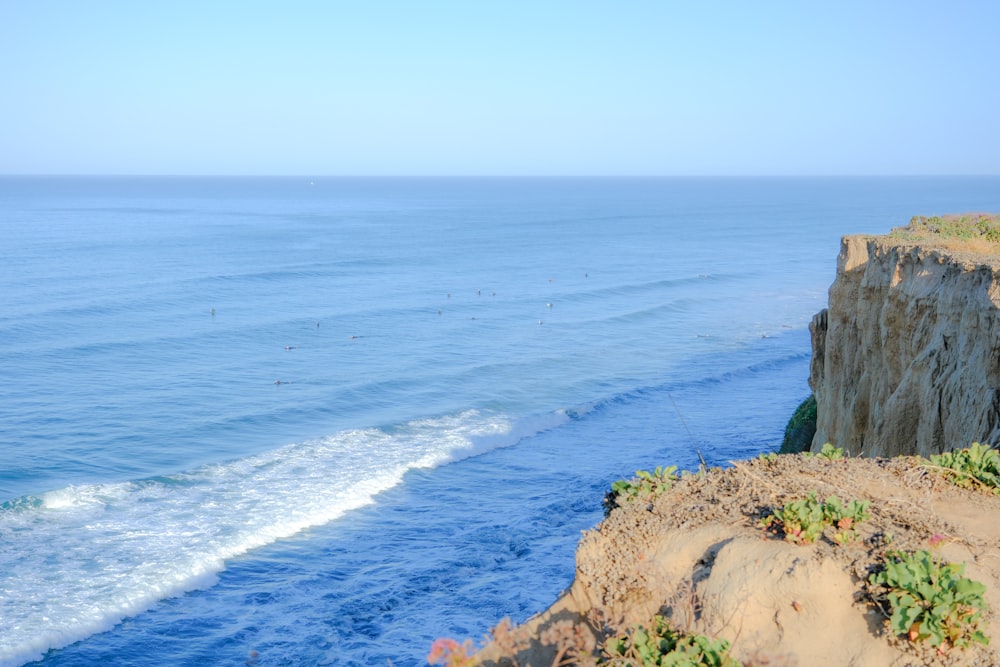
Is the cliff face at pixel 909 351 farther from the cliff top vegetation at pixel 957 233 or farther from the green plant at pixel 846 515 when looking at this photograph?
the green plant at pixel 846 515

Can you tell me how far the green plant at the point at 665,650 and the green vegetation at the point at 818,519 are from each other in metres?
1.28

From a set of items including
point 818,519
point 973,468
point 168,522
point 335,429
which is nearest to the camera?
point 818,519

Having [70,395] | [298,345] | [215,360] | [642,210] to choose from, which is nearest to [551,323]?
[298,345]

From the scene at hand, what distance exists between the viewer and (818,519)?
7.25m

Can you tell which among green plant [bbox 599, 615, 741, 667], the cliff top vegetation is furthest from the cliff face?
green plant [bbox 599, 615, 741, 667]

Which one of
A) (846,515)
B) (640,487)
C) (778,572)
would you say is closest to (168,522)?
(640,487)

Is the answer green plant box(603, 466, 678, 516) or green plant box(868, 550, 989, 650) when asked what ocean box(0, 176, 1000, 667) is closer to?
green plant box(603, 466, 678, 516)

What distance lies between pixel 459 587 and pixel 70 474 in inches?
540

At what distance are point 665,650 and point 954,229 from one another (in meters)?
17.3

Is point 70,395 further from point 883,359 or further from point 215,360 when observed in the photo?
point 883,359

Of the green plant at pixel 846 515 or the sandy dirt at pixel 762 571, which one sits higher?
the green plant at pixel 846 515

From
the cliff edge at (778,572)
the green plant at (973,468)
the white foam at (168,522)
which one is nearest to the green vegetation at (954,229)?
the green plant at (973,468)

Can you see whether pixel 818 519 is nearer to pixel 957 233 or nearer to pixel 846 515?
pixel 846 515

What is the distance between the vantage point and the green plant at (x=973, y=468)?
867cm
